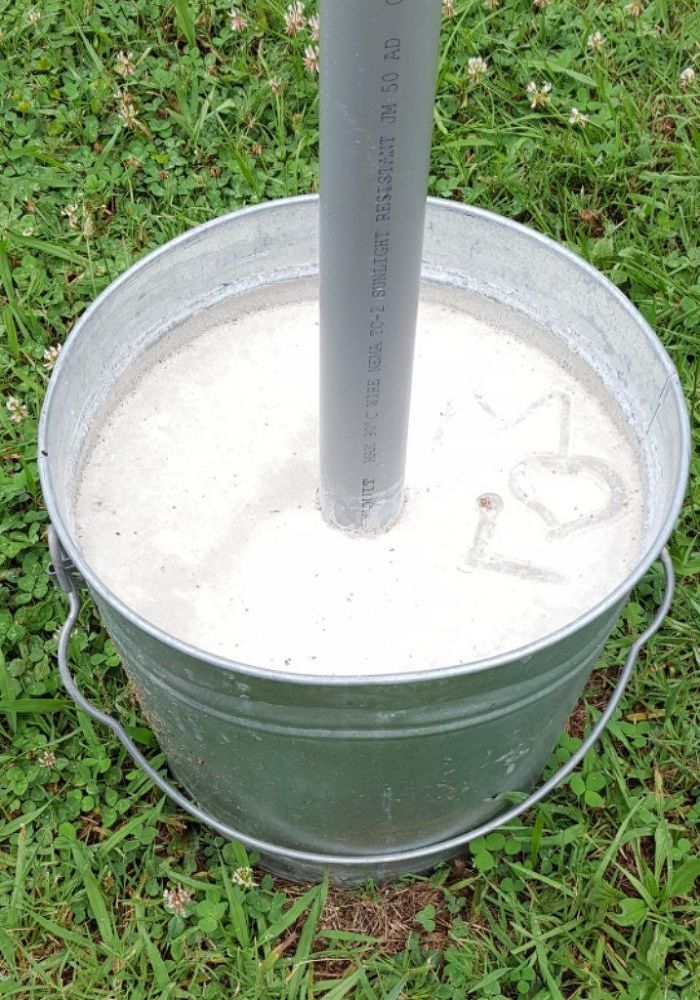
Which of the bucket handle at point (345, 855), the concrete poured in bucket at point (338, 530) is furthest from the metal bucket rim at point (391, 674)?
the bucket handle at point (345, 855)

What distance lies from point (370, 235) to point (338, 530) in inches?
21.2

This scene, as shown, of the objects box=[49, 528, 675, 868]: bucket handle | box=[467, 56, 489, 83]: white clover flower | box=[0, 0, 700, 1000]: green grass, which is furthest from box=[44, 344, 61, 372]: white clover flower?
box=[467, 56, 489, 83]: white clover flower

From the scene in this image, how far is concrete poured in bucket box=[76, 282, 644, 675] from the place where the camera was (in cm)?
157

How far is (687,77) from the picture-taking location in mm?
2939

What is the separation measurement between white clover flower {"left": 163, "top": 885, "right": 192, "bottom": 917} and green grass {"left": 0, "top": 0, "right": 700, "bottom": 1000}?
0.06 feet

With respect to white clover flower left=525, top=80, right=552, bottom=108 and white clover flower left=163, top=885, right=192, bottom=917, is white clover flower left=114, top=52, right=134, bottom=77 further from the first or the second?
white clover flower left=163, top=885, right=192, bottom=917

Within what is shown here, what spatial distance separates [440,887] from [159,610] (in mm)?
789

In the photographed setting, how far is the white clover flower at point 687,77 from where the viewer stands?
9.61ft

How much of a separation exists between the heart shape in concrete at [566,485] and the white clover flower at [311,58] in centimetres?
156

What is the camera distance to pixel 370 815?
1.65 metres

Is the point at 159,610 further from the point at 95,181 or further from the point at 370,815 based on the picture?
the point at 95,181

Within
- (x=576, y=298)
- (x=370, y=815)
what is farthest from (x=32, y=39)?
(x=370, y=815)

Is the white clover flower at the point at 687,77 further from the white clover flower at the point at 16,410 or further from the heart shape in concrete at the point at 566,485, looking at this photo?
the white clover flower at the point at 16,410

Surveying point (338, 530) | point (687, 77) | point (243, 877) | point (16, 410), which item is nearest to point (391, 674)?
point (338, 530)
